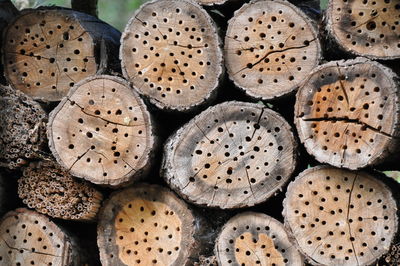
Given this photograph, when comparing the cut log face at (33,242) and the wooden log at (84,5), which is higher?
the wooden log at (84,5)

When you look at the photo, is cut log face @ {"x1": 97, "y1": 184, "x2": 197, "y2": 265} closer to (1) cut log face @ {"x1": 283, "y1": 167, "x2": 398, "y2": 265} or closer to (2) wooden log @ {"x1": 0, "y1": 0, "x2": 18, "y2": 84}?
(1) cut log face @ {"x1": 283, "y1": 167, "x2": 398, "y2": 265}

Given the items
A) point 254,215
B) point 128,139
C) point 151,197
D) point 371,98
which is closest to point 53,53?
point 128,139

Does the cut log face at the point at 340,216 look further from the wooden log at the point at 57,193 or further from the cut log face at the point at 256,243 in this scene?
the wooden log at the point at 57,193

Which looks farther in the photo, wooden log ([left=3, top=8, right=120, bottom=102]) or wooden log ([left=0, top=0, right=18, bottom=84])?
wooden log ([left=0, top=0, right=18, bottom=84])

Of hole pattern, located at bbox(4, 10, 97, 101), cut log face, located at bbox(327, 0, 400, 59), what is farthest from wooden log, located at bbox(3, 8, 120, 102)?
cut log face, located at bbox(327, 0, 400, 59)

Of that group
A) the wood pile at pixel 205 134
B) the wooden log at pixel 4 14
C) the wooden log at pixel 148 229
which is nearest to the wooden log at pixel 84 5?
the wooden log at pixel 4 14

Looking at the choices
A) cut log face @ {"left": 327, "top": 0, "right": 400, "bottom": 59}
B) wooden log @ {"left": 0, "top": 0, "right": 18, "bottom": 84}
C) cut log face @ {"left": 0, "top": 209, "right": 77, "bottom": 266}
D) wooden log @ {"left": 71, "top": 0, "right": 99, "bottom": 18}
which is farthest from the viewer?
wooden log @ {"left": 71, "top": 0, "right": 99, "bottom": 18}

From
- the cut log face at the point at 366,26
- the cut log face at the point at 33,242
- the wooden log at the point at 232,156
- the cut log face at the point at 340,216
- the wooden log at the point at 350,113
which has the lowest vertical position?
the cut log face at the point at 33,242
